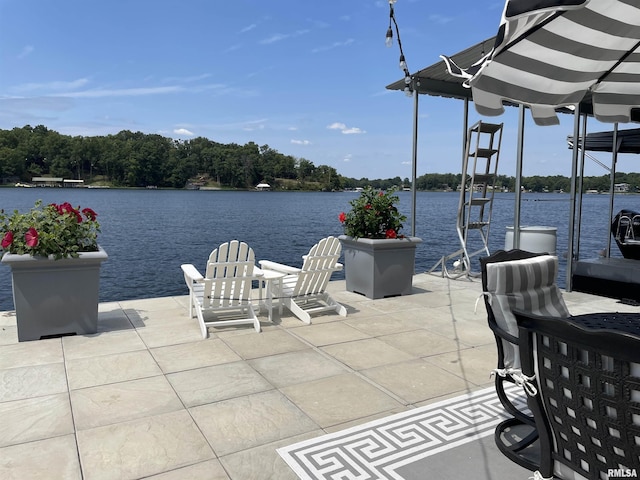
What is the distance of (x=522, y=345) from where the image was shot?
5.24 ft

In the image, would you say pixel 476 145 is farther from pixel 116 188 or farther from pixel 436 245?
pixel 116 188

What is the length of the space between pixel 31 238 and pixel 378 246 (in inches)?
133

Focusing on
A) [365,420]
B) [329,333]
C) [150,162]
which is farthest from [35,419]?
[150,162]

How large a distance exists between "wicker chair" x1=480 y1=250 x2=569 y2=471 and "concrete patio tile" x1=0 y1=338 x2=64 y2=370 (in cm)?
301

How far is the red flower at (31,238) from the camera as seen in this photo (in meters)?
3.82

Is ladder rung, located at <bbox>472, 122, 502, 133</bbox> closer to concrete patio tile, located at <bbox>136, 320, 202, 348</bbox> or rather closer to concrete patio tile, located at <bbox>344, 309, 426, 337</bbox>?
concrete patio tile, located at <bbox>344, 309, 426, 337</bbox>

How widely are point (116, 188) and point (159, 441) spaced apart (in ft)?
240

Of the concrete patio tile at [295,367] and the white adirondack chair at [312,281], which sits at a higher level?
the white adirondack chair at [312,281]

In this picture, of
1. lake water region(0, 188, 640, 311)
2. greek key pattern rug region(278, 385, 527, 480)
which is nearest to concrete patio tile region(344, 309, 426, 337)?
greek key pattern rug region(278, 385, 527, 480)

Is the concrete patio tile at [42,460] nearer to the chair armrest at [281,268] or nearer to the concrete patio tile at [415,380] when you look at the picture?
the concrete patio tile at [415,380]

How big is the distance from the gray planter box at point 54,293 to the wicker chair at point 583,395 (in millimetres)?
3535

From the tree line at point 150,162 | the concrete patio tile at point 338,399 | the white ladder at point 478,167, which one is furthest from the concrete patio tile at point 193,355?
the tree line at point 150,162

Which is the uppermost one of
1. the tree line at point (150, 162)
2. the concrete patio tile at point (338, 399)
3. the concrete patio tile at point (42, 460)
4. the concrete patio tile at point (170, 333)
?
the tree line at point (150, 162)

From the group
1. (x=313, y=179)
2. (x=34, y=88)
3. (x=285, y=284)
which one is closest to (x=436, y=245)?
(x=285, y=284)
